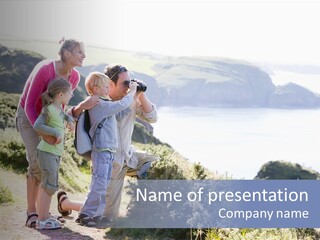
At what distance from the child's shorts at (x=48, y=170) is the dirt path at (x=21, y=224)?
211mm

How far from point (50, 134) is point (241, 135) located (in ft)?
3.86

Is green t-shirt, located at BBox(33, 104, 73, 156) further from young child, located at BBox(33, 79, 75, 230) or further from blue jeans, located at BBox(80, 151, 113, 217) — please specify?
blue jeans, located at BBox(80, 151, 113, 217)

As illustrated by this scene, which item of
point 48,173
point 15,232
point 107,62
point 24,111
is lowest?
point 15,232

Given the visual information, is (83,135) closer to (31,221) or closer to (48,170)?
(48,170)

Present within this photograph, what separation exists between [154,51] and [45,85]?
0.81 m

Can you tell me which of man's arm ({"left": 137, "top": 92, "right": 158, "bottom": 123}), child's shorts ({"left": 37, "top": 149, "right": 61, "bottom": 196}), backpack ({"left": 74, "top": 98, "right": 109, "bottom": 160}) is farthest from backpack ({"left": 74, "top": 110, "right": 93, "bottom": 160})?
man's arm ({"left": 137, "top": 92, "right": 158, "bottom": 123})

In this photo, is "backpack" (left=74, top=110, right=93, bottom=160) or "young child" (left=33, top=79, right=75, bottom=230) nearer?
"young child" (left=33, top=79, right=75, bottom=230)

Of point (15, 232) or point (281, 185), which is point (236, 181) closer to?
point (281, 185)

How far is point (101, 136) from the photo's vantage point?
3299mm

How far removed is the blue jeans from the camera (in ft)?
10.9

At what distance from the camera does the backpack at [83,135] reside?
3309 mm

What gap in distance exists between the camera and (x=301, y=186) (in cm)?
356

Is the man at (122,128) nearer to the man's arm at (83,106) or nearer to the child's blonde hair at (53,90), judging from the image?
the man's arm at (83,106)

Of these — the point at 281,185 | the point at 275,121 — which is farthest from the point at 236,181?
the point at 275,121
